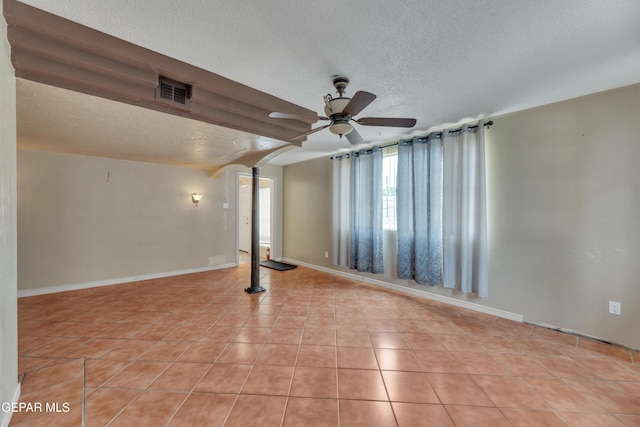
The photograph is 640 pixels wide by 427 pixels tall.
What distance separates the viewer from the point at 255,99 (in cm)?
231

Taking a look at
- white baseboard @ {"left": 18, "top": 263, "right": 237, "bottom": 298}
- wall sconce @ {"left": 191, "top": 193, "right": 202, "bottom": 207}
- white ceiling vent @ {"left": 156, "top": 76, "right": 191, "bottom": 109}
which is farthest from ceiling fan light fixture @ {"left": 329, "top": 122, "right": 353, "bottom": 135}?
white baseboard @ {"left": 18, "top": 263, "right": 237, "bottom": 298}

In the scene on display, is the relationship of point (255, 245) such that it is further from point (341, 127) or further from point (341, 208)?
point (341, 127)

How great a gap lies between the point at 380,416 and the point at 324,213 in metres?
3.92

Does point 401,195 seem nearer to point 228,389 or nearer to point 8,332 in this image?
point 228,389

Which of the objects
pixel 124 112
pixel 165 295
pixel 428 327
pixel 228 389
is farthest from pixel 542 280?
pixel 165 295

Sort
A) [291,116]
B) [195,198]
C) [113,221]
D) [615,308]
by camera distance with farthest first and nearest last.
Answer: [195,198]
[113,221]
[615,308]
[291,116]

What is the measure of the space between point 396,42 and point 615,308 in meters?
3.19

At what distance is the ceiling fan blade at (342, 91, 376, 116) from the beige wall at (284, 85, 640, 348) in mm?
2190

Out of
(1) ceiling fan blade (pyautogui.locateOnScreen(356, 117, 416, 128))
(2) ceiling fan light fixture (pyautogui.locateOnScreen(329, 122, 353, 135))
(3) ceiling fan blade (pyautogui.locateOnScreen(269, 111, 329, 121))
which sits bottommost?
(2) ceiling fan light fixture (pyautogui.locateOnScreen(329, 122, 353, 135))

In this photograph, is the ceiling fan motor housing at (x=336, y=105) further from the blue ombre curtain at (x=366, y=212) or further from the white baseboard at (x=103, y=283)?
the white baseboard at (x=103, y=283)

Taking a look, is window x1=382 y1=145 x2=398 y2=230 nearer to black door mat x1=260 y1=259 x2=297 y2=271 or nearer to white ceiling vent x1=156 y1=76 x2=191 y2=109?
black door mat x1=260 y1=259 x2=297 y2=271

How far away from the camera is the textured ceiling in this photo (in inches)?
54.0

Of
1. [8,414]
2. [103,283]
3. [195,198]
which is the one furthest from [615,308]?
[103,283]

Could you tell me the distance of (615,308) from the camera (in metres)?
2.30
